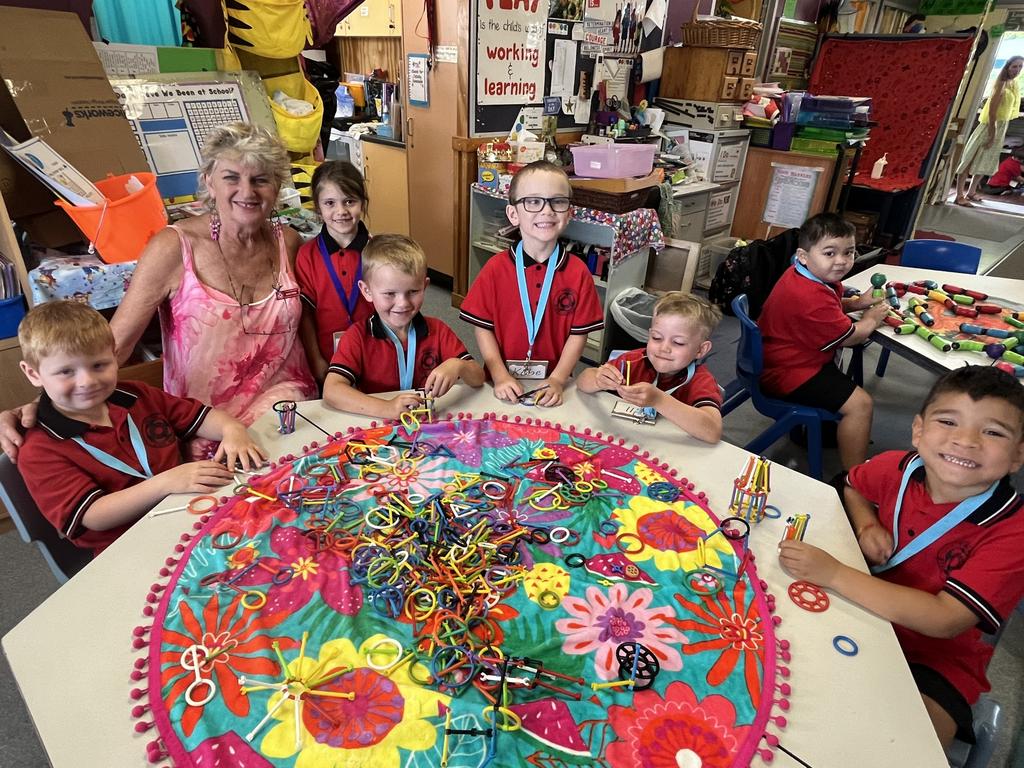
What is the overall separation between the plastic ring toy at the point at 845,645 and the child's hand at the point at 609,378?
77 centimetres

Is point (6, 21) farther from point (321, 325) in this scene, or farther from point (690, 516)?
point (690, 516)

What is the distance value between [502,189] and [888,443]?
2.52 m

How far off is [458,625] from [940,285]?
110 inches

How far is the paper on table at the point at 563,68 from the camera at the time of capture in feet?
12.9

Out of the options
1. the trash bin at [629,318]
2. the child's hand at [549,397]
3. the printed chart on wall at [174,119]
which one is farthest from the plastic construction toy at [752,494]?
the printed chart on wall at [174,119]

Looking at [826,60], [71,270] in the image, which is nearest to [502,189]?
[71,270]

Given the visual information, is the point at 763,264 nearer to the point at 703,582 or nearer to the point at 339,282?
the point at 339,282

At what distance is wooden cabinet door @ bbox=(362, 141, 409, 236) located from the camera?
446 centimetres

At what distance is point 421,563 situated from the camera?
3.44ft

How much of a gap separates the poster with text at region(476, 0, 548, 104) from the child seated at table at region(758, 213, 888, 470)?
7.27ft

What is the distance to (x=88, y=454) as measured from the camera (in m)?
1.25

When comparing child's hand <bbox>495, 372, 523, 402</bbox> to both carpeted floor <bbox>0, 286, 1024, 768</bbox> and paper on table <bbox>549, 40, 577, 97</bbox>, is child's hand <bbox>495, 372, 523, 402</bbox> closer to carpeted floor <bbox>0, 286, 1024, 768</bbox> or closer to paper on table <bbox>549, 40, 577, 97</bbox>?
carpeted floor <bbox>0, 286, 1024, 768</bbox>

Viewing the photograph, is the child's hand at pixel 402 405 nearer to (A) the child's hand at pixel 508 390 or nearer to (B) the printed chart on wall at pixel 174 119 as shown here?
(A) the child's hand at pixel 508 390

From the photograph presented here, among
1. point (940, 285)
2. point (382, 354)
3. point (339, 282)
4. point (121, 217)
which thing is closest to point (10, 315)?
point (121, 217)
